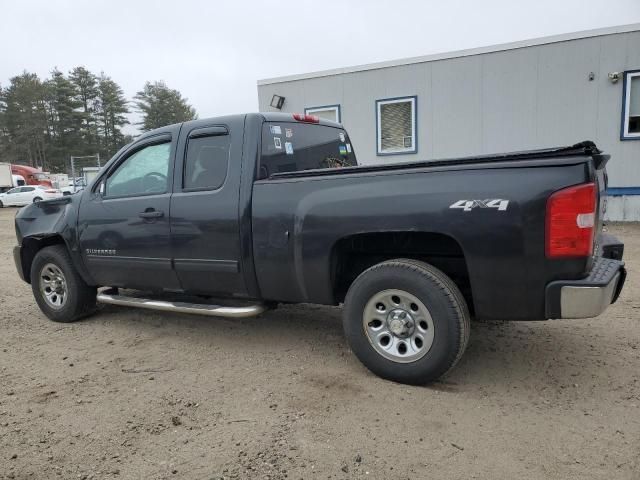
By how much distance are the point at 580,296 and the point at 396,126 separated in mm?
10090

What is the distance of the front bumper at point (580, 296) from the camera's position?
2680mm

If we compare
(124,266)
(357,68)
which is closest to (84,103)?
(357,68)

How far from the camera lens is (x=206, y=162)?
408 cm

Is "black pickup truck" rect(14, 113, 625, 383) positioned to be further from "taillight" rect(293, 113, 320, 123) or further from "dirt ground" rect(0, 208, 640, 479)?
"dirt ground" rect(0, 208, 640, 479)

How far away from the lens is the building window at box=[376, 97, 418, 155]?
11977 millimetres

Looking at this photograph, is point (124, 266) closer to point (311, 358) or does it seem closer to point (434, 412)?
point (311, 358)

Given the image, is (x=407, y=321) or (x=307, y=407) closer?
(x=307, y=407)

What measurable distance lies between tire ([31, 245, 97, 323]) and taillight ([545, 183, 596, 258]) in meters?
4.28

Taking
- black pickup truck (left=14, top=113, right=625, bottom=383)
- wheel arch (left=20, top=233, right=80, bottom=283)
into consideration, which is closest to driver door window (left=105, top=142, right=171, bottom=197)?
black pickup truck (left=14, top=113, right=625, bottom=383)

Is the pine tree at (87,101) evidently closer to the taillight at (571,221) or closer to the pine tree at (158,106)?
the pine tree at (158,106)

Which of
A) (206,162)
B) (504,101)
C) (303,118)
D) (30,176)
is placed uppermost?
(504,101)

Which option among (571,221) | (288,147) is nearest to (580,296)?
(571,221)

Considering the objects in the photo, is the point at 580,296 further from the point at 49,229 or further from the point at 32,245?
the point at 32,245

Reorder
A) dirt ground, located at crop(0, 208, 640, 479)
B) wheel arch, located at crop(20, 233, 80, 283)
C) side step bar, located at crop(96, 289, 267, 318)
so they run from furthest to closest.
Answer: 1. wheel arch, located at crop(20, 233, 80, 283)
2. side step bar, located at crop(96, 289, 267, 318)
3. dirt ground, located at crop(0, 208, 640, 479)
